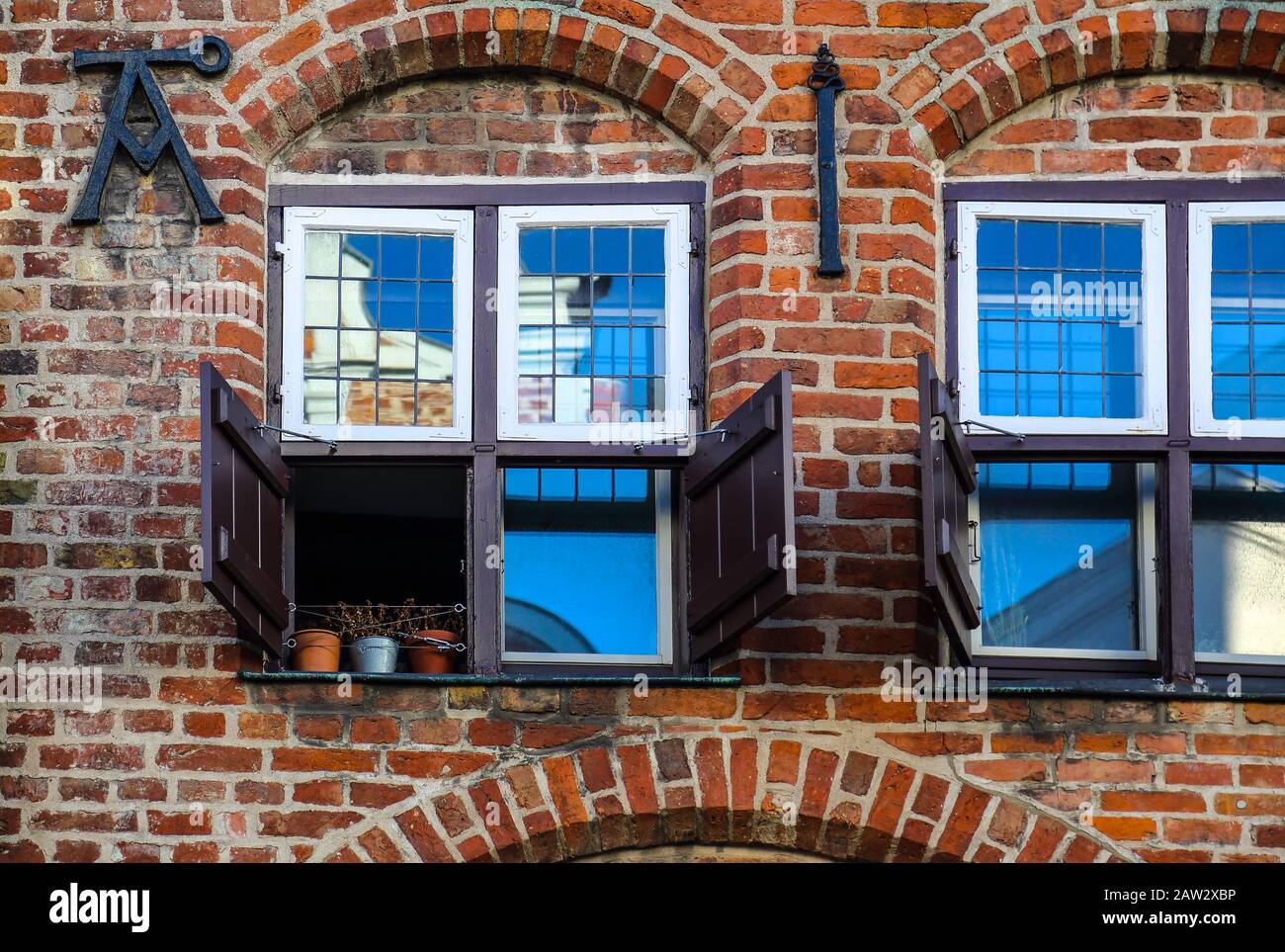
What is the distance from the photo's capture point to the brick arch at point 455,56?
8.12 metres

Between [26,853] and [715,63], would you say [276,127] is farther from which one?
[26,853]

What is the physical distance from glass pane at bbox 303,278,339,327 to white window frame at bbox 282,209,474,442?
0.10 feet

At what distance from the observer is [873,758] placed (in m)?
7.57

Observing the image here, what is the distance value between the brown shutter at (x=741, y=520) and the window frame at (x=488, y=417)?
201 millimetres

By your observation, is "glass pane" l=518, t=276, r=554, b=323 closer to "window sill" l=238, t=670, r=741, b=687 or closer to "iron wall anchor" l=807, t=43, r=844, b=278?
"iron wall anchor" l=807, t=43, r=844, b=278

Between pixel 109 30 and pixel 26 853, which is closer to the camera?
pixel 26 853

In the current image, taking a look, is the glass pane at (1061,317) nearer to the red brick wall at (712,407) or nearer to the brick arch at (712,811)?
the red brick wall at (712,407)

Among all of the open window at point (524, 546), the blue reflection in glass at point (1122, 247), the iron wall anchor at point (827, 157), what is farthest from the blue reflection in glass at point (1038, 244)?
the open window at point (524, 546)

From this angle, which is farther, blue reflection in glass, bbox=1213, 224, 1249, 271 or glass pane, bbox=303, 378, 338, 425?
blue reflection in glass, bbox=1213, 224, 1249, 271

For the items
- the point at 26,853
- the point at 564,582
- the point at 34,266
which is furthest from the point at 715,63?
the point at 26,853

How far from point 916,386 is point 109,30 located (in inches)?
115

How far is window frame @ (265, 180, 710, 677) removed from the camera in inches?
311

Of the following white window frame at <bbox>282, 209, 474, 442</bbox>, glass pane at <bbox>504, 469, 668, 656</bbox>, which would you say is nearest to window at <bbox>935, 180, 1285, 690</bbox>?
glass pane at <bbox>504, 469, 668, 656</bbox>

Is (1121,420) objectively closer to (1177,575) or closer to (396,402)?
(1177,575)
